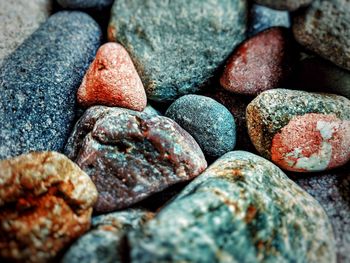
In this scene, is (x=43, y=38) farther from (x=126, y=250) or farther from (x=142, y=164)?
(x=126, y=250)

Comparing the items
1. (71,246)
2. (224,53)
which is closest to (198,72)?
(224,53)

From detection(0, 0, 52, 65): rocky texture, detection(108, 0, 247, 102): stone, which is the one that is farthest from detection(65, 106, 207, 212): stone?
detection(0, 0, 52, 65): rocky texture

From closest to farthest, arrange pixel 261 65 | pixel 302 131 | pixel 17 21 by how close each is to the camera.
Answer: pixel 302 131
pixel 261 65
pixel 17 21

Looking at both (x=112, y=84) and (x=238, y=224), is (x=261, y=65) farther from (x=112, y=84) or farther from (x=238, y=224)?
(x=238, y=224)

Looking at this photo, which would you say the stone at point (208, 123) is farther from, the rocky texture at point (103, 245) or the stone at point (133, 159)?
the rocky texture at point (103, 245)

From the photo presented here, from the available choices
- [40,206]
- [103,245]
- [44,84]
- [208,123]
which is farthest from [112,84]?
[103,245]
